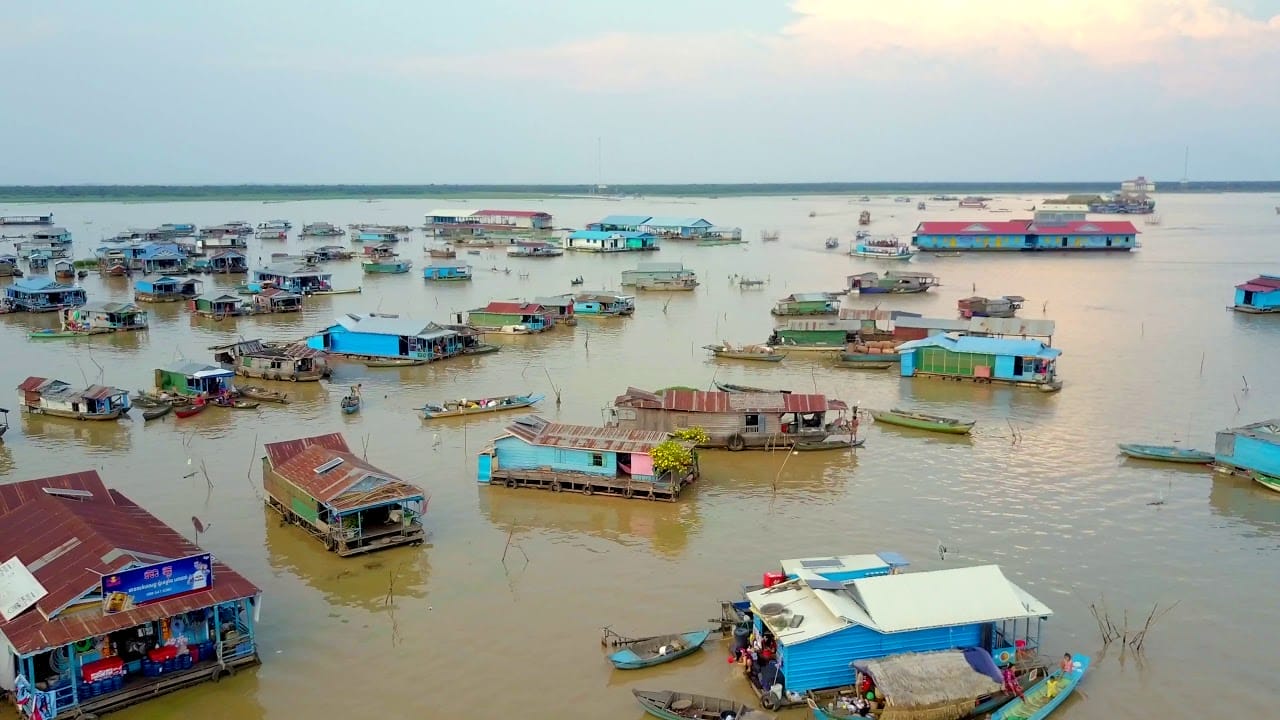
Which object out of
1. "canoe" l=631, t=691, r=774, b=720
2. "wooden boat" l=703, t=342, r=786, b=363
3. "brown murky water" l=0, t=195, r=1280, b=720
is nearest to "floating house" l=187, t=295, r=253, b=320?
"brown murky water" l=0, t=195, r=1280, b=720

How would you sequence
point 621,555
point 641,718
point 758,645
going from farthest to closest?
point 621,555 → point 758,645 → point 641,718

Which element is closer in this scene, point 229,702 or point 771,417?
point 229,702

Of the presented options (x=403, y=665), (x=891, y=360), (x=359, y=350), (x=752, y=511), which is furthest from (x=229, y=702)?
(x=891, y=360)

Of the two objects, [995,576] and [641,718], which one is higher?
[995,576]

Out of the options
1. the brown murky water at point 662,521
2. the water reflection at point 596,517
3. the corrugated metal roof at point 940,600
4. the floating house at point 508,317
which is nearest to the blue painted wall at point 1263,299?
the brown murky water at point 662,521

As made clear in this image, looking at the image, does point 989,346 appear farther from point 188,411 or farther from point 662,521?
point 188,411

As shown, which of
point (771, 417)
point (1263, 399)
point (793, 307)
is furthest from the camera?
point (793, 307)

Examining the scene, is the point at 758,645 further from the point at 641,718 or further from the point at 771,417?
the point at 771,417
